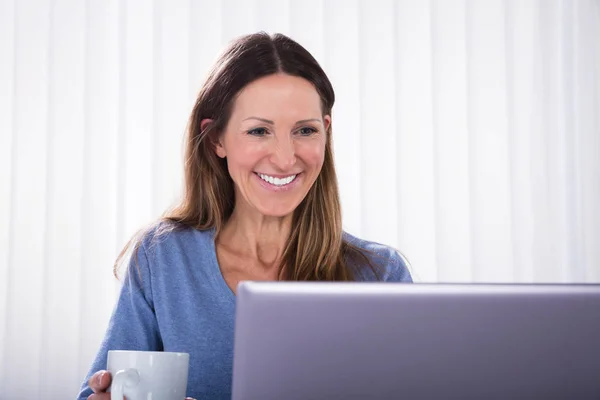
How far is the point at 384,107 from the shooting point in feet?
9.34

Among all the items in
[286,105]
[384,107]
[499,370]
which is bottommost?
[499,370]

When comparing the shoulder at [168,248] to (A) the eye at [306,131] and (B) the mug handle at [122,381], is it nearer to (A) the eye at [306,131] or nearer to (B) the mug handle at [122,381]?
(A) the eye at [306,131]

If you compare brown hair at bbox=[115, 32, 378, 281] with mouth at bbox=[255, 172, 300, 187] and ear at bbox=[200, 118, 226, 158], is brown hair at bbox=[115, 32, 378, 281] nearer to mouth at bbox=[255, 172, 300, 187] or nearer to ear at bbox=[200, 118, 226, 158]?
ear at bbox=[200, 118, 226, 158]

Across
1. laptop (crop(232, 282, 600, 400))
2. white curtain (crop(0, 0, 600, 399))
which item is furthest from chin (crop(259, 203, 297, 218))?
white curtain (crop(0, 0, 600, 399))

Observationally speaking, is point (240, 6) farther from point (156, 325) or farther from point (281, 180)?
point (156, 325)

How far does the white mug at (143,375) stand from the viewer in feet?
2.93

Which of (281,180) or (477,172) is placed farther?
(477,172)

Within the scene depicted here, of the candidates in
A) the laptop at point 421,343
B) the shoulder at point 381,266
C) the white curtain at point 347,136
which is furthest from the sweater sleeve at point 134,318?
the white curtain at point 347,136

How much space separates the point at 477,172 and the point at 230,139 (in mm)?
1543

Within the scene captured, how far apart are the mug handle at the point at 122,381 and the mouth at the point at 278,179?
737 mm

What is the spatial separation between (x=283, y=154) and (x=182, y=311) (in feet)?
1.29

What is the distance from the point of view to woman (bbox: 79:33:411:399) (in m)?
1.51

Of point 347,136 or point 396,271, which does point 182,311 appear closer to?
point 396,271

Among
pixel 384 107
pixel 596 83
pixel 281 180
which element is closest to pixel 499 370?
pixel 281 180
